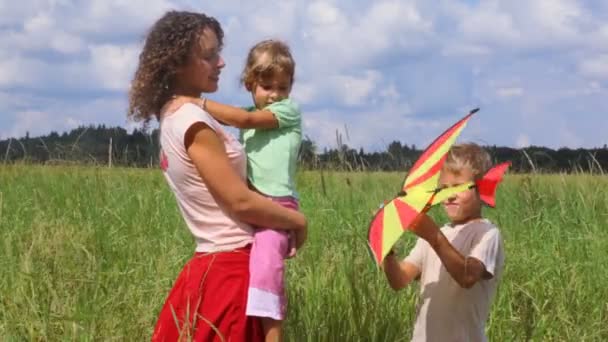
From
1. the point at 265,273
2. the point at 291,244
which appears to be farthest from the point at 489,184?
the point at 265,273

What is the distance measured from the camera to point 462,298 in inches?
99.7

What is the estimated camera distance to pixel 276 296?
2.35 meters

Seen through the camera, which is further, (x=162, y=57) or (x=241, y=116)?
(x=241, y=116)

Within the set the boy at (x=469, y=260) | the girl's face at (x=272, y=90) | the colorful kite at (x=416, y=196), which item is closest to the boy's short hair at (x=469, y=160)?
the boy at (x=469, y=260)

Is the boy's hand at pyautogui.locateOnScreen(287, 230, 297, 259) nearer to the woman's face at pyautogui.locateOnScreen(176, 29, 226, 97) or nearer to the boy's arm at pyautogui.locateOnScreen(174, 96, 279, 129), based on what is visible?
the boy's arm at pyautogui.locateOnScreen(174, 96, 279, 129)

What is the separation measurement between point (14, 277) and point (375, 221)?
7.72 feet

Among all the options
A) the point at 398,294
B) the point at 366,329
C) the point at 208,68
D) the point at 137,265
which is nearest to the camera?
the point at 208,68

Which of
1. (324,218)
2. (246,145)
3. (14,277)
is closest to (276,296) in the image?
(246,145)

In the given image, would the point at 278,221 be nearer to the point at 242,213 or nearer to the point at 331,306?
the point at 242,213

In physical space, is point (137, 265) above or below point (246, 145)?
below

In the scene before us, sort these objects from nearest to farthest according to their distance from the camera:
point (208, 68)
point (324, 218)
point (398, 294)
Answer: point (208, 68) < point (398, 294) < point (324, 218)

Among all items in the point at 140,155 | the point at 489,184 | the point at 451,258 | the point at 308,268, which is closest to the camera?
the point at 451,258

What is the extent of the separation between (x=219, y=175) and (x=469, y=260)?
2.42 ft

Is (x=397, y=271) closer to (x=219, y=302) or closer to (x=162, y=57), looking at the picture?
(x=219, y=302)
